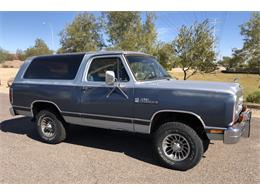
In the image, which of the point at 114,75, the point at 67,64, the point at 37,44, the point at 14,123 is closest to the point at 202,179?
the point at 114,75

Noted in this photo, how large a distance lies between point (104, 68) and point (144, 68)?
2.61ft

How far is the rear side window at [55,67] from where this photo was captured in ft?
17.6

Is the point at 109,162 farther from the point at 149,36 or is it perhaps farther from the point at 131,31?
the point at 131,31

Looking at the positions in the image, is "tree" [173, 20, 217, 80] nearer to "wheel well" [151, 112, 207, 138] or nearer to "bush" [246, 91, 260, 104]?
"bush" [246, 91, 260, 104]

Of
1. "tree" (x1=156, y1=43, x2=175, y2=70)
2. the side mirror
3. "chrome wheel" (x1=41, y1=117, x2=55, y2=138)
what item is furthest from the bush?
"chrome wheel" (x1=41, y1=117, x2=55, y2=138)

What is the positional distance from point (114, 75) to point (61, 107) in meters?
1.53

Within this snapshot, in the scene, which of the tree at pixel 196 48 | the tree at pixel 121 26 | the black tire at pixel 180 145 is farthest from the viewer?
the tree at pixel 121 26

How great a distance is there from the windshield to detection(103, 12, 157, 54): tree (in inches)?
384

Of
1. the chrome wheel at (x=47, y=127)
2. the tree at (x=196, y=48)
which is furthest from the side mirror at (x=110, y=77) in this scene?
the tree at (x=196, y=48)

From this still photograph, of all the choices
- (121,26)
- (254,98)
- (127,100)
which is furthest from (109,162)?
(121,26)

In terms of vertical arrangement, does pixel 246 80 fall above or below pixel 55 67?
below

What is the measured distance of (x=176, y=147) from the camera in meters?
4.37

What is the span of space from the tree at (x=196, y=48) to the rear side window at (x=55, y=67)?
376 inches

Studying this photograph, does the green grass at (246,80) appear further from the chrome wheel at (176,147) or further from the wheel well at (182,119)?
the chrome wheel at (176,147)
